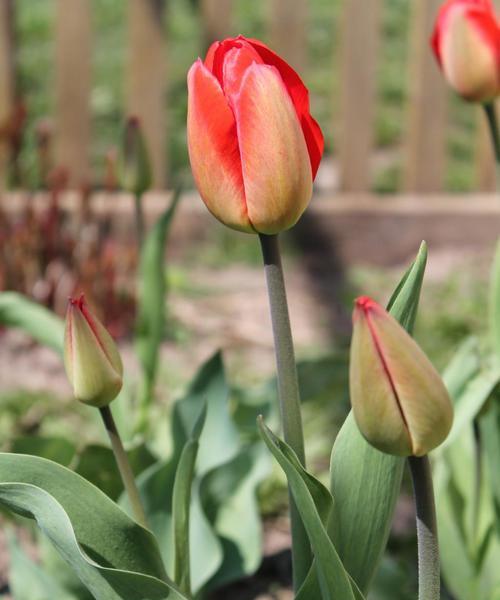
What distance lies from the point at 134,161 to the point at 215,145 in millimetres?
908

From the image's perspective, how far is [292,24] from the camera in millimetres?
4059

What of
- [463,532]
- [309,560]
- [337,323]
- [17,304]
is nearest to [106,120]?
[337,323]

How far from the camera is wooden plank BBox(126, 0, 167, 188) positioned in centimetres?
399

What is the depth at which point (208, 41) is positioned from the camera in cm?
409

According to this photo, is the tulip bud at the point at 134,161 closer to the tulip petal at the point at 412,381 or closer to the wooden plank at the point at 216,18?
the tulip petal at the point at 412,381

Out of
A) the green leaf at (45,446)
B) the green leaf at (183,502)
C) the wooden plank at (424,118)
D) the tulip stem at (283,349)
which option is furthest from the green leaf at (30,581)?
the wooden plank at (424,118)

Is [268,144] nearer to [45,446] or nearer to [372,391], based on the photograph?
[372,391]

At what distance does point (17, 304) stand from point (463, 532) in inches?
30.6

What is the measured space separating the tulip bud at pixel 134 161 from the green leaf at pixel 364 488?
83 centimetres

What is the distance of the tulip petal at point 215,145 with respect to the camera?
3.13 feet

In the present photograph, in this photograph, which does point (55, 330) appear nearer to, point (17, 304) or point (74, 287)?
point (17, 304)

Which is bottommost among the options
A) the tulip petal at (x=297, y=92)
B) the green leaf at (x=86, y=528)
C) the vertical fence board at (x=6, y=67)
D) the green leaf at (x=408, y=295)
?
the green leaf at (x=86, y=528)

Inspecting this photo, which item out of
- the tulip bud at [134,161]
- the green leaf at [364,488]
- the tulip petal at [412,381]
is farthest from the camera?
the tulip bud at [134,161]

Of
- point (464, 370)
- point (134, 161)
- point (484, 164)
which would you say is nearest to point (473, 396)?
point (464, 370)
